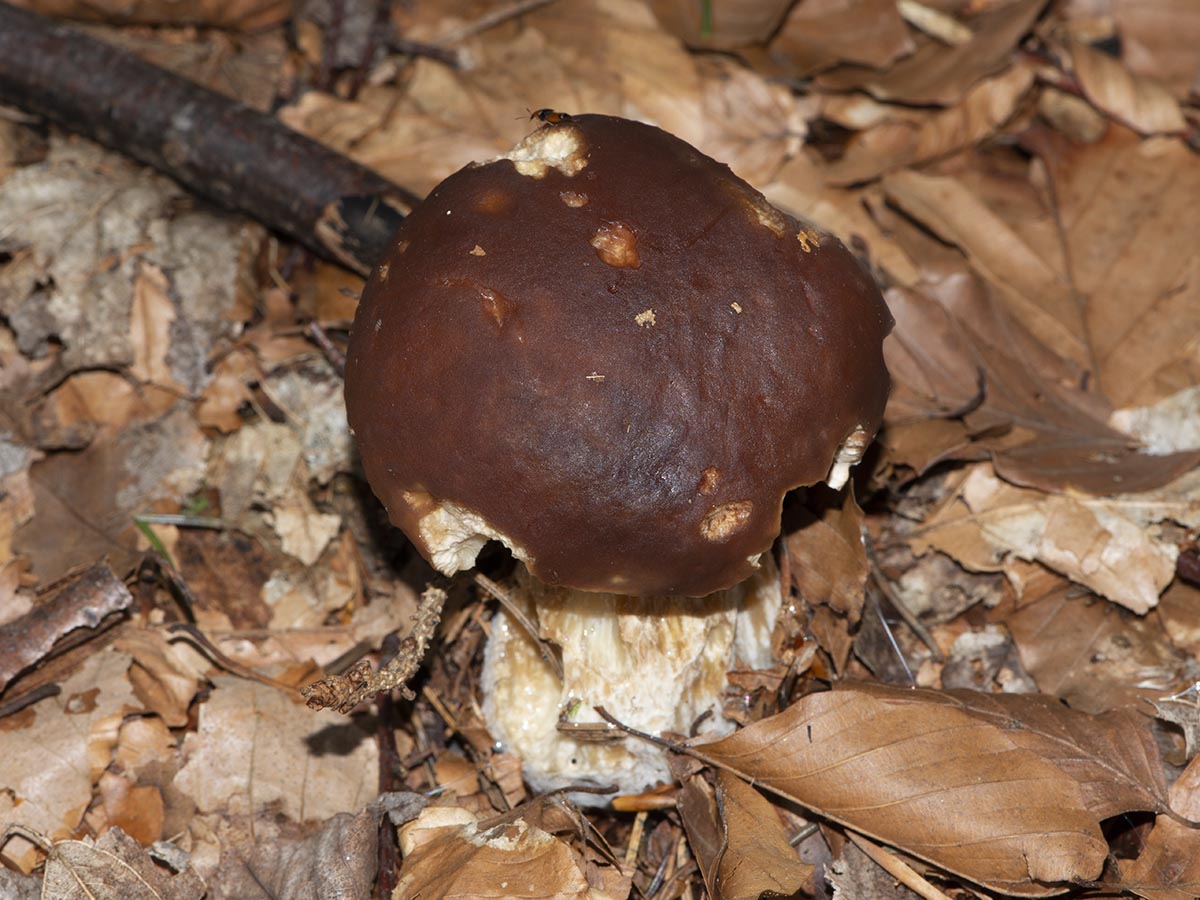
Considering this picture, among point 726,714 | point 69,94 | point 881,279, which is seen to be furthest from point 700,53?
point 726,714

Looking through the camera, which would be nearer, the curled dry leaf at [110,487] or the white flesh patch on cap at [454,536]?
the white flesh patch on cap at [454,536]

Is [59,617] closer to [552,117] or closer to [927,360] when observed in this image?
[552,117]

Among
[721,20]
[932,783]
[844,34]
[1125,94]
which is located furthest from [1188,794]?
[721,20]

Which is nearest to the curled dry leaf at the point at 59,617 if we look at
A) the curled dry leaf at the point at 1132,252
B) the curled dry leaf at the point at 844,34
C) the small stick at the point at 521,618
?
the small stick at the point at 521,618

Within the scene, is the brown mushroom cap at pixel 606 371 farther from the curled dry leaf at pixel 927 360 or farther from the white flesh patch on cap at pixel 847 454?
the curled dry leaf at pixel 927 360

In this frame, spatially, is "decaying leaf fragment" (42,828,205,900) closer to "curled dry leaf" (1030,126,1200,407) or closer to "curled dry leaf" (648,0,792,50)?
"curled dry leaf" (1030,126,1200,407)

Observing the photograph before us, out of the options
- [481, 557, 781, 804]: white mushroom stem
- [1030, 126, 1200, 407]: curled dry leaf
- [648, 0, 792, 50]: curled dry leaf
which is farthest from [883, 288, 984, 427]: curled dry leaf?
[648, 0, 792, 50]: curled dry leaf
